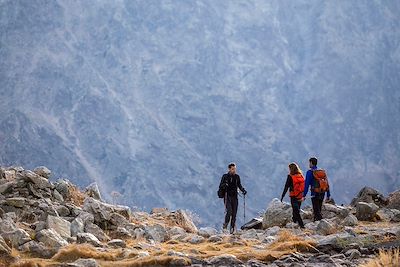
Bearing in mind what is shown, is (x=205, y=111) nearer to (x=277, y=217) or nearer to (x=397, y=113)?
(x=397, y=113)

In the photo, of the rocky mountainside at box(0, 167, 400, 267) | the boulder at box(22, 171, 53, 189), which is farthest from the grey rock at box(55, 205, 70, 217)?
the boulder at box(22, 171, 53, 189)

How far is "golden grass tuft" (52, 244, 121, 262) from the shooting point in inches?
403

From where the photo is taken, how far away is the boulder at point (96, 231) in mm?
12656

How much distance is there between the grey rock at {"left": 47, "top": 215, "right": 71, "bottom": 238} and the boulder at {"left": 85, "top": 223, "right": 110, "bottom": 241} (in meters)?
0.55

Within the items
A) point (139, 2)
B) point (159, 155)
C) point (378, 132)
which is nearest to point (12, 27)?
point (139, 2)

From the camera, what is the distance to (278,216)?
17.9 meters

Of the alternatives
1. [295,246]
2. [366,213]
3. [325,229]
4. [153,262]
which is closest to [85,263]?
[153,262]

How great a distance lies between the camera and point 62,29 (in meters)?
139

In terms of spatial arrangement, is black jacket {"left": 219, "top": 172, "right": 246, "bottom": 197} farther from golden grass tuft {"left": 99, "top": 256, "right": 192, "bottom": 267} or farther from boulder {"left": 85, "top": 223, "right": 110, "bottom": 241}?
golden grass tuft {"left": 99, "top": 256, "right": 192, "bottom": 267}

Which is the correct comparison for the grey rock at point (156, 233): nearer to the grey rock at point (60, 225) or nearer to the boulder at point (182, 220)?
the grey rock at point (60, 225)

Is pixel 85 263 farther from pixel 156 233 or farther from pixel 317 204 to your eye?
pixel 317 204

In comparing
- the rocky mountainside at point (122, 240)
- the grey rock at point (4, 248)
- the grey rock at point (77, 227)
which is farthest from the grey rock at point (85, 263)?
the grey rock at point (77, 227)

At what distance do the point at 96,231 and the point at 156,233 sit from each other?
5.91 feet

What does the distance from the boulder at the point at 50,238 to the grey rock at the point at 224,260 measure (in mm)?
2862
